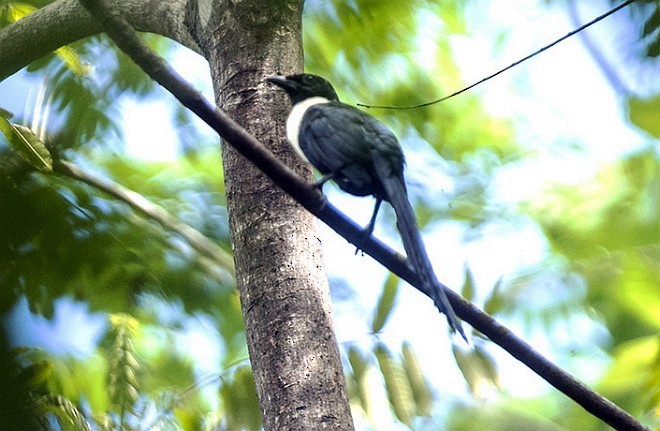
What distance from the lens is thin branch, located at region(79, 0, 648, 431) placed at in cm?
182

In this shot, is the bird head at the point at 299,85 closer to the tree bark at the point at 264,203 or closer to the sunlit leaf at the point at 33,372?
the tree bark at the point at 264,203

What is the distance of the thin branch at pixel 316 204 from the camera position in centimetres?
182

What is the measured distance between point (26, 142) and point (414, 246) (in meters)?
1.35

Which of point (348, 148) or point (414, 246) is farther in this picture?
point (348, 148)

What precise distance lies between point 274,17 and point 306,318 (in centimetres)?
135

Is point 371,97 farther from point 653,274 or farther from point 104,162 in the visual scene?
point 653,274

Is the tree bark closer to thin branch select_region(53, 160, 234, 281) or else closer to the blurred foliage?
the blurred foliage

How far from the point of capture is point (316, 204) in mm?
2082

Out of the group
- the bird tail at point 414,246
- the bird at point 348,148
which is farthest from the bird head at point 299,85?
the bird tail at point 414,246

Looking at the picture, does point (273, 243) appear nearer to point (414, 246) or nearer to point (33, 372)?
point (414, 246)

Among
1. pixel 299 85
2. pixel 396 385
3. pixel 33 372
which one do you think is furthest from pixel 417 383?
pixel 33 372

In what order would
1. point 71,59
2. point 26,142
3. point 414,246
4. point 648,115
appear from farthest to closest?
1. point 71,59
2. point 648,115
3. point 26,142
4. point 414,246

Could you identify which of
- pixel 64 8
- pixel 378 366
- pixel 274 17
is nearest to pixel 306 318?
pixel 378 366

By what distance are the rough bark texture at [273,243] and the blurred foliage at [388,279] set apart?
1.37 feet
